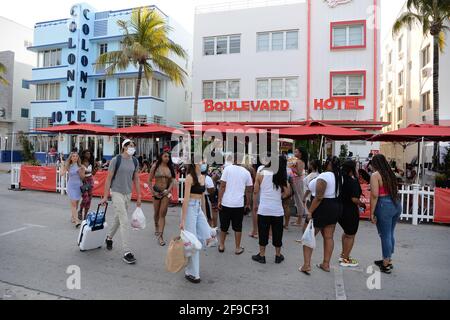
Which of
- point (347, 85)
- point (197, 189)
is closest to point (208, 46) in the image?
point (347, 85)

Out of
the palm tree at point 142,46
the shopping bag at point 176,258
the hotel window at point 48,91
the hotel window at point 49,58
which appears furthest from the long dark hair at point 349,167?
the hotel window at point 49,58

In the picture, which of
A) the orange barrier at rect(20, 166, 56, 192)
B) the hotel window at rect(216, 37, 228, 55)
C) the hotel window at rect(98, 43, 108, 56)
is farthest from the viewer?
the hotel window at rect(98, 43, 108, 56)

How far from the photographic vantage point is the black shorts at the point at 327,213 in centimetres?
466

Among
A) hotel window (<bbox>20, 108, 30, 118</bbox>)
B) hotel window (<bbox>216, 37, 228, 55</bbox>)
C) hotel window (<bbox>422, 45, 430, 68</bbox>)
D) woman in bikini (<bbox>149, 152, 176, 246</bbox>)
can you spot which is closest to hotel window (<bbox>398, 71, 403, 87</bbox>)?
hotel window (<bbox>422, 45, 430, 68</bbox>)

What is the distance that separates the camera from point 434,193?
322 inches

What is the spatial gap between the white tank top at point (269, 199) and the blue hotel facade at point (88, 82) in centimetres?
1890

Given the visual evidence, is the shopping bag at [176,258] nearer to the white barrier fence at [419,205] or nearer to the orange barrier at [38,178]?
the white barrier fence at [419,205]

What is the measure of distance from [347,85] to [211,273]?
16.2m

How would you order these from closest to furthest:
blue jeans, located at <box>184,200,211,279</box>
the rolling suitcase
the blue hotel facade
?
blue jeans, located at <box>184,200,211,279</box>, the rolling suitcase, the blue hotel facade

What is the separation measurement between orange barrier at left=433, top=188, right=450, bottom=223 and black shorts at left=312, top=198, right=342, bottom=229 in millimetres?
5002

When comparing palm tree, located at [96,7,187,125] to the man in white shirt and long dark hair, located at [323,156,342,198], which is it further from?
long dark hair, located at [323,156,342,198]

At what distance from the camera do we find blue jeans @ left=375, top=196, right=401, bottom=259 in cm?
478

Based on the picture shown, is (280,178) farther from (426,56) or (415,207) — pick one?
(426,56)
